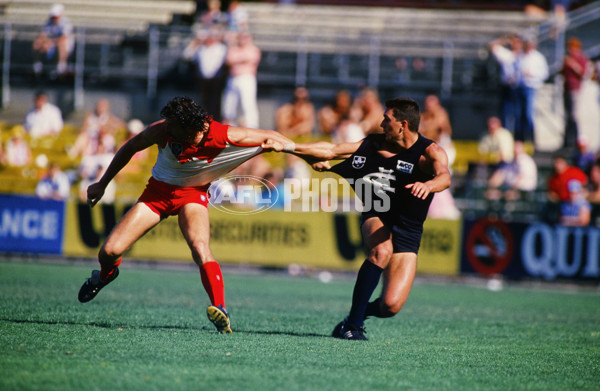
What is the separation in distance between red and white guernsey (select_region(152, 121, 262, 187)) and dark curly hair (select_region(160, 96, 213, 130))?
251mm

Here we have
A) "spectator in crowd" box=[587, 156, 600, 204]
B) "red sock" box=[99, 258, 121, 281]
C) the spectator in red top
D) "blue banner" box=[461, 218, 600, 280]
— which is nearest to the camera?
"red sock" box=[99, 258, 121, 281]

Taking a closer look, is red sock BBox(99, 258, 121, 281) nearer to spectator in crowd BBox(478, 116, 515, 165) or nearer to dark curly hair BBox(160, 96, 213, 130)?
dark curly hair BBox(160, 96, 213, 130)

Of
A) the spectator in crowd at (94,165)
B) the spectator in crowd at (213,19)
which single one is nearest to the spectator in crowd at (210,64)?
the spectator in crowd at (213,19)

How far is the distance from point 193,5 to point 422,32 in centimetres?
727

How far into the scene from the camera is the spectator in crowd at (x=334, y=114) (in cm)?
1852

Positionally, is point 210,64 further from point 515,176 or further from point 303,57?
point 515,176

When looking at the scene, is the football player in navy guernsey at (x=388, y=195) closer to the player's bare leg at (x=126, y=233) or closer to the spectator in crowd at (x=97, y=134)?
the player's bare leg at (x=126, y=233)

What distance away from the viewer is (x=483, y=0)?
26250mm

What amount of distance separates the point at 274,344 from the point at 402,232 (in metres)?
1.67

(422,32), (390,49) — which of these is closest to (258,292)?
(390,49)

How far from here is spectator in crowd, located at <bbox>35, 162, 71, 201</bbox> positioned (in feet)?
57.6

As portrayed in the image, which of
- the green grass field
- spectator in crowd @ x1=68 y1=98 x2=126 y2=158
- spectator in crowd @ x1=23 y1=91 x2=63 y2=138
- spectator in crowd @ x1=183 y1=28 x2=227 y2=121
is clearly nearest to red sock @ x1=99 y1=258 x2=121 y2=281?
the green grass field

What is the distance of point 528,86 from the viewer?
18.1m

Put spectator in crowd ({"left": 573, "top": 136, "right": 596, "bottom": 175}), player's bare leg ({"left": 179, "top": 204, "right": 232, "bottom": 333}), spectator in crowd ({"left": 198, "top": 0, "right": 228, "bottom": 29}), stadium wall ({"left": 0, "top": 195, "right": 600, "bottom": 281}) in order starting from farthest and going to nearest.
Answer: spectator in crowd ({"left": 198, "top": 0, "right": 228, "bottom": 29}) → spectator in crowd ({"left": 573, "top": 136, "right": 596, "bottom": 175}) → stadium wall ({"left": 0, "top": 195, "right": 600, "bottom": 281}) → player's bare leg ({"left": 179, "top": 204, "right": 232, "bottom": 333})
